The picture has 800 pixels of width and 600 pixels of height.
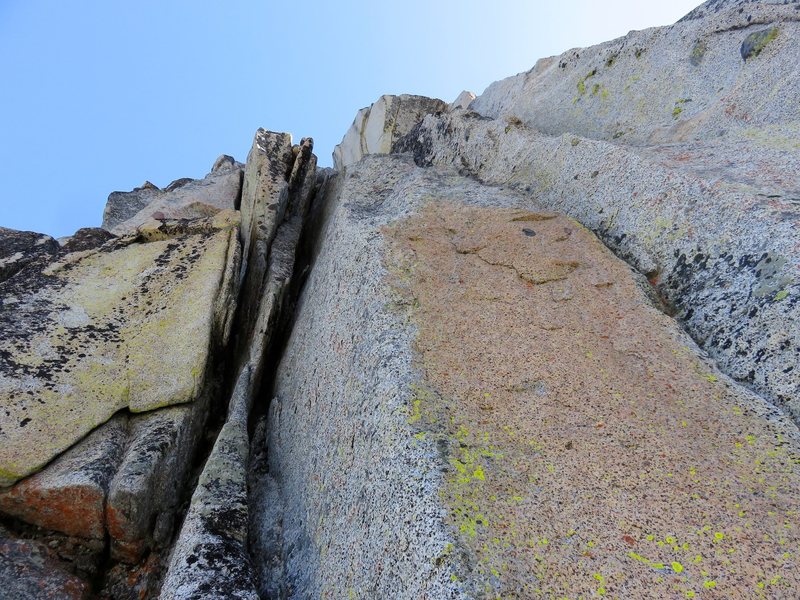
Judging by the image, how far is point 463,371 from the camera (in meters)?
4.43

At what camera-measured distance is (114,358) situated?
22.2 feet

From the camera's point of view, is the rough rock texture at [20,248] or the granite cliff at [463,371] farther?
the rough rock texture at [20,248]

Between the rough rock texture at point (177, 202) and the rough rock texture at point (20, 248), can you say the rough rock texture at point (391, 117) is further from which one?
the rough rock texture at point (20, 248)

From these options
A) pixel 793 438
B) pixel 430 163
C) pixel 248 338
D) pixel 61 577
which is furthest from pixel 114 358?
pixel 793 438

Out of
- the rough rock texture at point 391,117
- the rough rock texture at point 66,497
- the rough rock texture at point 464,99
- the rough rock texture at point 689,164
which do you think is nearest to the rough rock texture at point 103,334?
the rough rock texture at point 66,497

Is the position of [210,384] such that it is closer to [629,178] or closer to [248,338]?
[248,338]

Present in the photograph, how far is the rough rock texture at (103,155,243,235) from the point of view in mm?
11008

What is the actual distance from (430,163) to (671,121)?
13.1ft

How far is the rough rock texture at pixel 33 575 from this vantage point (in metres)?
4.89

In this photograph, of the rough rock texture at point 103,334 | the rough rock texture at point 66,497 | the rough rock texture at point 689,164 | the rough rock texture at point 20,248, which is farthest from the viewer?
the rough rock texture at point 20,248

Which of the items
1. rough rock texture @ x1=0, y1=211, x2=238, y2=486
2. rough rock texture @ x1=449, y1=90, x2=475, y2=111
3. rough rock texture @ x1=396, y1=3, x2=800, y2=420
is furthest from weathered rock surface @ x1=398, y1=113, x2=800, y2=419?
rough rock texture @ x1=449, y1=90, x2=475, y2=111

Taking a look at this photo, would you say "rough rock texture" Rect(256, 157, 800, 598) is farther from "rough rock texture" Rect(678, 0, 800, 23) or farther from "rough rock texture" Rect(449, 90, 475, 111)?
"rough rock texture" Rect(449, 90, 475, 111)

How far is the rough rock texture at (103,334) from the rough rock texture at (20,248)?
15.9 inches

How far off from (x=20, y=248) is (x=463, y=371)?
24.1ft
